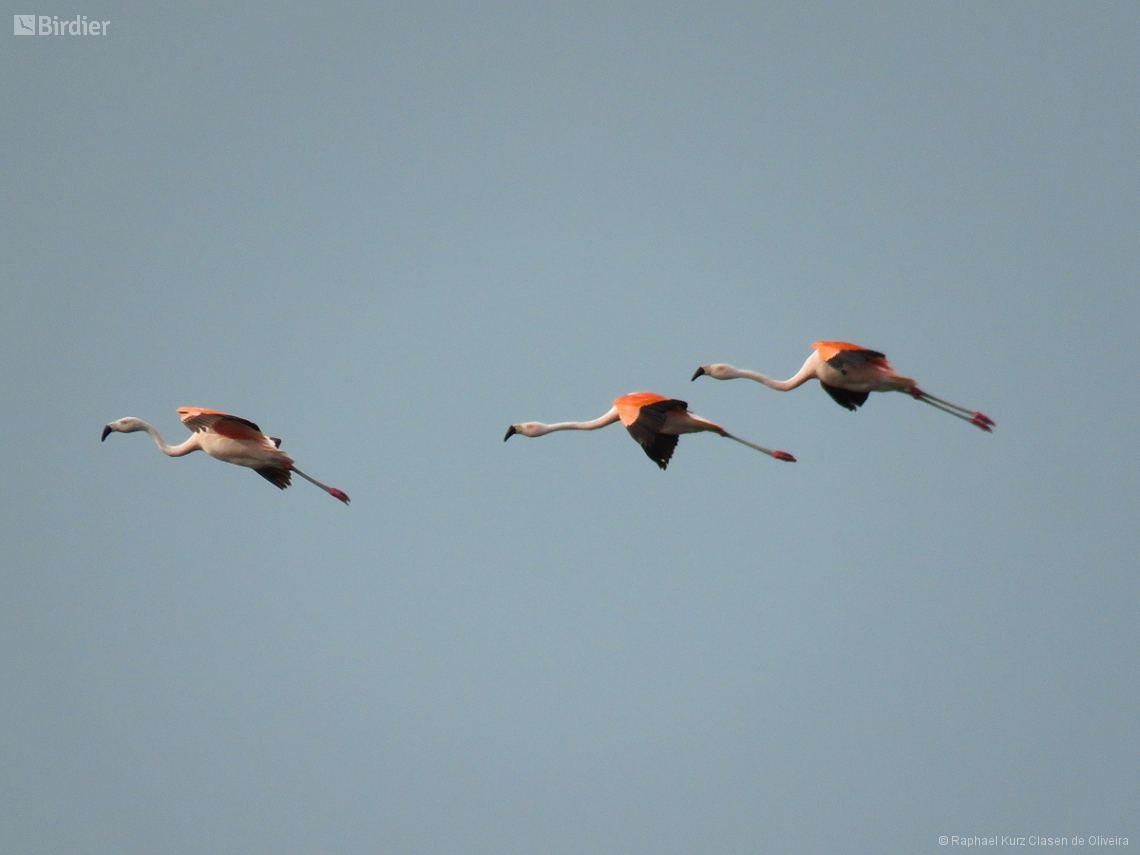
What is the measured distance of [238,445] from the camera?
115 feet

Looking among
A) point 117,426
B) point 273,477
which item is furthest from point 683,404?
point 117,426

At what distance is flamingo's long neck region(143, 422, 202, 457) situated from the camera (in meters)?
35.7

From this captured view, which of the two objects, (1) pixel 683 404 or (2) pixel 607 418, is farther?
(2) pixel 607 418

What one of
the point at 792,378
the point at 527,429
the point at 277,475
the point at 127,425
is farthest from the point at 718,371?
the point at 127,425

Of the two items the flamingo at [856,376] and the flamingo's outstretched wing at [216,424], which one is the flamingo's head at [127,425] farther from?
the flamingo at [856,376]

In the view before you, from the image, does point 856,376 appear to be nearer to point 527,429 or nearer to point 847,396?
point 847,396

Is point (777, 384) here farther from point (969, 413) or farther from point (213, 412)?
point (213, 412)

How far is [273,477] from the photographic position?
3606 centimetres

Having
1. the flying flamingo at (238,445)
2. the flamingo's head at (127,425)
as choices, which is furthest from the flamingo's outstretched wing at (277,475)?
the flamingo's head at (127,425)

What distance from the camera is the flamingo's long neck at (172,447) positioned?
35719 mm

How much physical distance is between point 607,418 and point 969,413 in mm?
6878

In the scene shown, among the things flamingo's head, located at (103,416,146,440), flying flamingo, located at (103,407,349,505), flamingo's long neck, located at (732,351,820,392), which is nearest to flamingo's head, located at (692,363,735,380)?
flamingo's long neck, located at (732,351,820,392)

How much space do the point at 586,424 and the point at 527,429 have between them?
195 cm

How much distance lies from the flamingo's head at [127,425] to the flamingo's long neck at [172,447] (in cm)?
11
